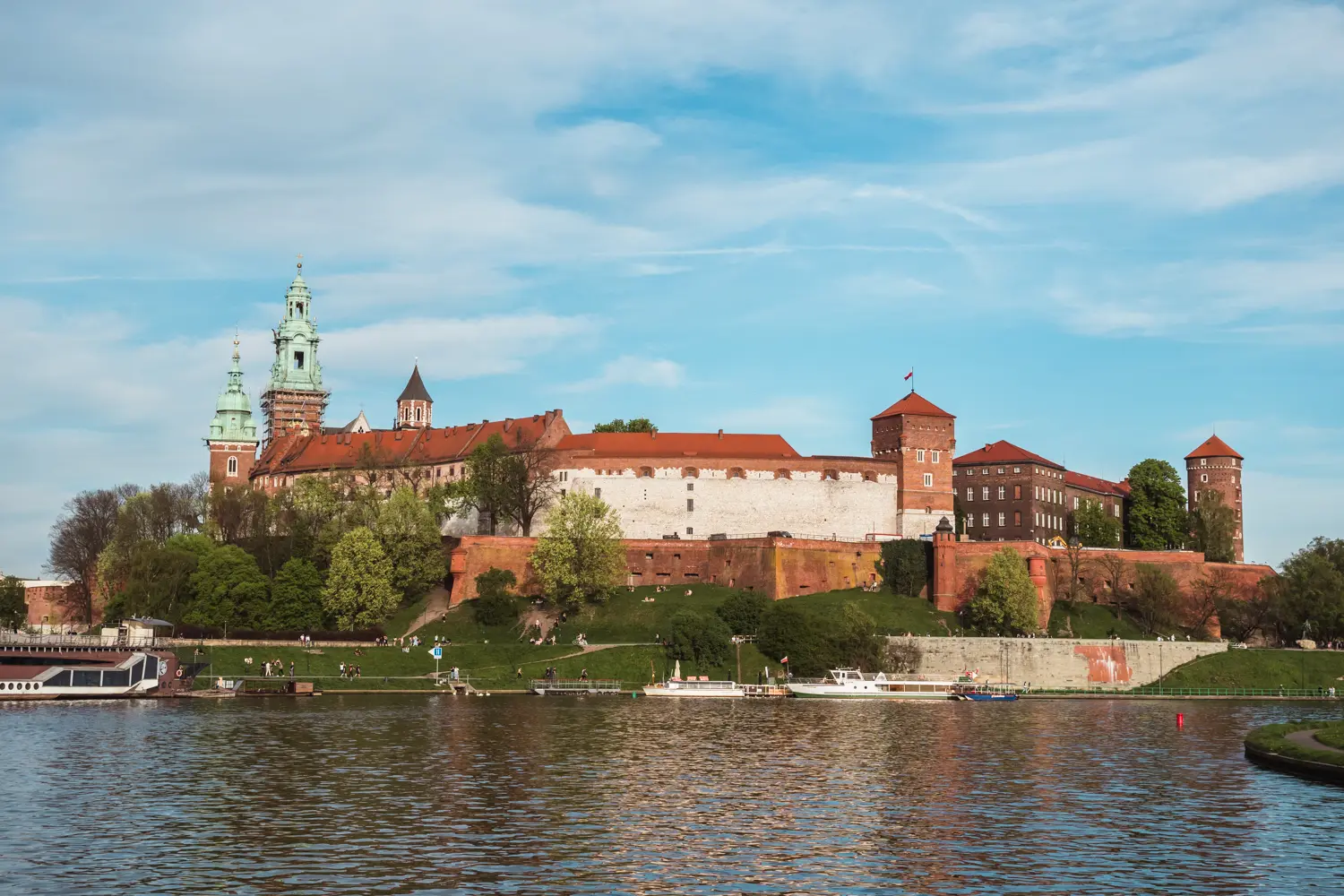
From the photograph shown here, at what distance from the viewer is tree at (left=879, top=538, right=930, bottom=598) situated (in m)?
92.9

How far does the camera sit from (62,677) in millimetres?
67125

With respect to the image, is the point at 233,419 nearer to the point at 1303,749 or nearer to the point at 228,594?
the point at 228,594

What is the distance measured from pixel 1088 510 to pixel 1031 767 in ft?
266

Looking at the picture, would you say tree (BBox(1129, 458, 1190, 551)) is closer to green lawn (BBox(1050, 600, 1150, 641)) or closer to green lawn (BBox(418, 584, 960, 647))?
green lawn (BBox(1050, 600, 1150, 641))

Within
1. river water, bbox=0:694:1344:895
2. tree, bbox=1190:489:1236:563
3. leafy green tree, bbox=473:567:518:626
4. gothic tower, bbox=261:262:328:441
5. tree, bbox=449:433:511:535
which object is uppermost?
gothic tower, bbox=261:262:328:441

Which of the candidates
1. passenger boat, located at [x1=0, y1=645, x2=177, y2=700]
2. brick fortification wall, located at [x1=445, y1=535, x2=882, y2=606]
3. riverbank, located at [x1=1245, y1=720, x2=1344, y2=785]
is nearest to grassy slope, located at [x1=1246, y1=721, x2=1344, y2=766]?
riverbank, located at [x1=1245, y1=720, x2=1344, y2=785]

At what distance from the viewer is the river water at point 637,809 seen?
25.4 m

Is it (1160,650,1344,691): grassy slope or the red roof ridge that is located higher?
the red roof ridge

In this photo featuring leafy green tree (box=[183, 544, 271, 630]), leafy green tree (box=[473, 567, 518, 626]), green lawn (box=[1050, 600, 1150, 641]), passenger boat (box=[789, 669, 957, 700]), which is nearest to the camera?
passenger boat (box=[789, 669, 957, 700])

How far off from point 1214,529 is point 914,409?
26482 mm

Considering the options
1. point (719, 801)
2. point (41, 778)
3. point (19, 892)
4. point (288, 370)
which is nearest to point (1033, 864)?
point (719, 801)

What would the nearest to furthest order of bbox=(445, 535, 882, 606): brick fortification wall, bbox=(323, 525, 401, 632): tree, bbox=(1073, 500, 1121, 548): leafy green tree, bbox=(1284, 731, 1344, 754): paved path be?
bbox=(1284, 731, 1344, 754): paved path → bbox=(323, 525, 401, 632): tree → bbox=(445, 535, 882, 606): brick fortification wall → bbox=(1073, 500, 1121, 548): leafy green tree

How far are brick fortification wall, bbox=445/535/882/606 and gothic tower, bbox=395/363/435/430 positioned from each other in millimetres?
49736

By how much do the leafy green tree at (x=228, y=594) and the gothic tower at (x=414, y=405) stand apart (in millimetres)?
56775
